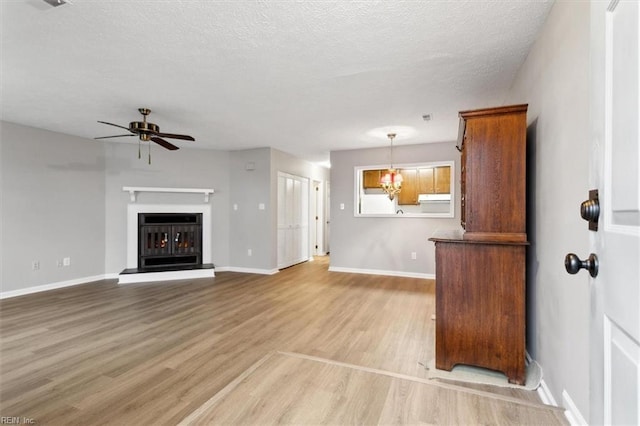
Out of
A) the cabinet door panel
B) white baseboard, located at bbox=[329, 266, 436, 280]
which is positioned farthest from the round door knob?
the cabinet door panel

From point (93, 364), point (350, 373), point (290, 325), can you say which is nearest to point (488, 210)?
point (350, 373)

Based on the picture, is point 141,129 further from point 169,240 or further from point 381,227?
point 381,227

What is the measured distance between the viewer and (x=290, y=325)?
124 inches

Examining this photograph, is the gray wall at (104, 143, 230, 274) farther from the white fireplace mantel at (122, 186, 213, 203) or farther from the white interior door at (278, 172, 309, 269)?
the white interior door at (278, 172, 309, 269)

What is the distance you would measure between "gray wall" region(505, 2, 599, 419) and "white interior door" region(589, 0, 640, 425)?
28.2 inches

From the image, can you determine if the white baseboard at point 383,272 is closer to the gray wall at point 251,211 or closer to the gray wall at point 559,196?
the gray wall at point 251,211

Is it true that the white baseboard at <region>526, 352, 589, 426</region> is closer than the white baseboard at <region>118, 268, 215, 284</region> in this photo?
Yes

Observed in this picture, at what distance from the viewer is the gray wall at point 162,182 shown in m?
5.51

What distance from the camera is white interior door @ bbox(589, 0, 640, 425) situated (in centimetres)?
60

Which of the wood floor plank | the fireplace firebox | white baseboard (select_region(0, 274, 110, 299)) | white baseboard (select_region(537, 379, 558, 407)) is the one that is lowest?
white baseboard (select_region(0, 274, 110, 299))

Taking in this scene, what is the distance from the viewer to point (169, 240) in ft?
18.8

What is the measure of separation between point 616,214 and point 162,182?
6.40 meters

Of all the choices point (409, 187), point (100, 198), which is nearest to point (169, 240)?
point (100, 198)

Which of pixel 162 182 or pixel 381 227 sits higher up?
pixel 162 182
